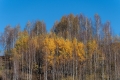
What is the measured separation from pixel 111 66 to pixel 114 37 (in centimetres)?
671

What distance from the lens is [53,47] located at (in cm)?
4488

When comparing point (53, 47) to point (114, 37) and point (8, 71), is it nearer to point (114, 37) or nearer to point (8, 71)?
point (8, 71)

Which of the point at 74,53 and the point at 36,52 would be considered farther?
the point at 36,52

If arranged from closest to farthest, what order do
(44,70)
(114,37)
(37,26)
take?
(44,70) → (114,37) → (37,26)

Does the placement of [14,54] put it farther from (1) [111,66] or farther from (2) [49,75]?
(1) [111,66]

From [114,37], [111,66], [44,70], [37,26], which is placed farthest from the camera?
[37,26]

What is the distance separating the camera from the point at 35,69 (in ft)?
147

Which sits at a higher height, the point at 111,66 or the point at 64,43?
the point at 64,43

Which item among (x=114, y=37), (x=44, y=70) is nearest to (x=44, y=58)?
(x=44, y=70)

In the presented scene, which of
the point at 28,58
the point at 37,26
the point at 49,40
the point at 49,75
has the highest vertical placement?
the point at 37,26

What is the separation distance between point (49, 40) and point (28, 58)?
4.80m

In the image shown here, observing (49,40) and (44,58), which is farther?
(49,40)

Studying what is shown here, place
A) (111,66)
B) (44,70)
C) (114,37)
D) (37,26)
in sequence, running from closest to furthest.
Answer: (44,70) < (111,66) < (114,37) < (37,26)

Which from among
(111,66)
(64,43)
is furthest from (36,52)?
(111,66)
